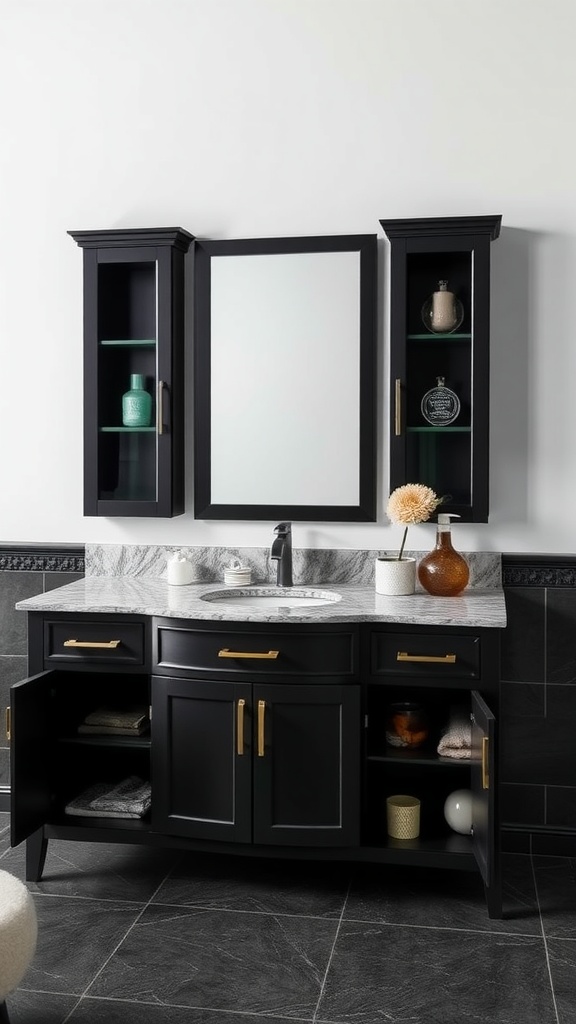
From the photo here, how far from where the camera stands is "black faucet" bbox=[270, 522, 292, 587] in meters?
3.21

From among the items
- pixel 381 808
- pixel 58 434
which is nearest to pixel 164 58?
pixel 58 434

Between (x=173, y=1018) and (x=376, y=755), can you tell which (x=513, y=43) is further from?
(x=173, y=1018)

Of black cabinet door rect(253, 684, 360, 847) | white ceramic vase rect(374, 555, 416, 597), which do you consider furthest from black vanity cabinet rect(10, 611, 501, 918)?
white ceramic vase rect(374, 555, 416, 597)

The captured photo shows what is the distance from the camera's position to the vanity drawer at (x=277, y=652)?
9.21ft

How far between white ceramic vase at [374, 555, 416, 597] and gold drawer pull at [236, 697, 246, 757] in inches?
23.3

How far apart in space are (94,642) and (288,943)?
1011 mm

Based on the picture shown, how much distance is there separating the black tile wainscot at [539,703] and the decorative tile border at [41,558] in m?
1.49

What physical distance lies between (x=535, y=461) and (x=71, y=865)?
6.48 feet

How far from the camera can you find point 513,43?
3.19 m

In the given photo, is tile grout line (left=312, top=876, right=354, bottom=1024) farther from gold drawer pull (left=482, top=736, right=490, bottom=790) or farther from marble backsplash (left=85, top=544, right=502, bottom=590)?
marble backsplash (left=85, top=544, right=502, bottom=590)

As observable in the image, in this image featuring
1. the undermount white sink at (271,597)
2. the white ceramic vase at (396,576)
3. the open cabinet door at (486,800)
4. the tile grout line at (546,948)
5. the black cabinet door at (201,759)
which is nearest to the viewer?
the tile grout line at (546,948)

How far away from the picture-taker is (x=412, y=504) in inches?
120

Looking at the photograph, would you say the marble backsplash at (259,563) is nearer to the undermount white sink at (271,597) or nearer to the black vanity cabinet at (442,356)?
the undermount white sink at (271,597)

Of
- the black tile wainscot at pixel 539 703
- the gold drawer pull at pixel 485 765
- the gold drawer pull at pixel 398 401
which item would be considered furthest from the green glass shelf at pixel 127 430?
the gold drawer pull at pixel 485 765
